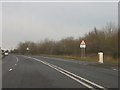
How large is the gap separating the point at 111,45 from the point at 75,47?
132 ft

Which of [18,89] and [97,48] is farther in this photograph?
[97,48]

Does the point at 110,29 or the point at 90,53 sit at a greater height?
the point at 110,29

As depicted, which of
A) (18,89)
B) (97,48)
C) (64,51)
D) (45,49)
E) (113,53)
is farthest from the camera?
(45,49)

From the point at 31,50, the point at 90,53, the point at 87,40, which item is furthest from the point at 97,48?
the point at 31,50

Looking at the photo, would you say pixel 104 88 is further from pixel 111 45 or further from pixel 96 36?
pixel 96 36

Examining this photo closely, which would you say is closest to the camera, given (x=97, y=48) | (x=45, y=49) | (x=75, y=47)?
(x=97, y=48)

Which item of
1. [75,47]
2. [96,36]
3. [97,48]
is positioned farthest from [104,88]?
[75,47]

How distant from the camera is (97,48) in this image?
85.2 metres

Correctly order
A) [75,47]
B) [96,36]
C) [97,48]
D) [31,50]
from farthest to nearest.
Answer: [31,50], [75,47], [96,36], [97,48]

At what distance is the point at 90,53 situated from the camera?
90688 mm

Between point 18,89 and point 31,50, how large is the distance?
562 feet

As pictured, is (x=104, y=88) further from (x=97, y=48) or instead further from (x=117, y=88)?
(x=97, y=48)

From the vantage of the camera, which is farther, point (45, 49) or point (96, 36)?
point (45, 49)

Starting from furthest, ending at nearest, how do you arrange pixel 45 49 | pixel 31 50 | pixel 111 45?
pixel 31 50, pixel 45 49, pixel 111 45
